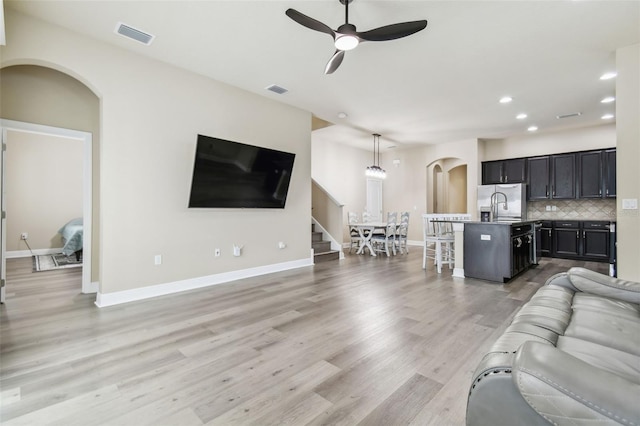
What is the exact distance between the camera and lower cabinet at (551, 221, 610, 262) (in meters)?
5.95

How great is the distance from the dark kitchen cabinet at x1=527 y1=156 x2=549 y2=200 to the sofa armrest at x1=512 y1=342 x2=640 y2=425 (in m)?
7.60

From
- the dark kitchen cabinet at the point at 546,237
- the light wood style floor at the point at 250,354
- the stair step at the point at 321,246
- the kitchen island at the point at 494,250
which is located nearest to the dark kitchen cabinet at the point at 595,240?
the dark kitchen cabinet at the point at 546,237

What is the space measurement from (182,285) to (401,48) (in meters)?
4.13

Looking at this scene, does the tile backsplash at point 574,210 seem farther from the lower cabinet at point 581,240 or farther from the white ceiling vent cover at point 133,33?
the white ceiling vent cover at point 133,33

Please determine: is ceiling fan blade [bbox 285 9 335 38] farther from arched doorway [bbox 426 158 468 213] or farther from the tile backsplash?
arched doorway [bbox 426 158 468 213]

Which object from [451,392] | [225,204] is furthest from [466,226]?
[225,204]

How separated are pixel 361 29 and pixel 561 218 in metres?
6.84

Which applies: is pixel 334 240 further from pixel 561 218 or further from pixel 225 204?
pixel 561 218

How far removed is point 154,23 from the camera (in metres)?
3.03

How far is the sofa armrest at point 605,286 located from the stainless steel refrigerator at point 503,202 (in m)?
5.44

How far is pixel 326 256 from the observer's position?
6.36 m

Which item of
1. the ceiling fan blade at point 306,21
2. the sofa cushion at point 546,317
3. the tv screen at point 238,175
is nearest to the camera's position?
the sofa cushion at point 546,317

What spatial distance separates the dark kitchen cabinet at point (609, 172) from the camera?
19.8 feet

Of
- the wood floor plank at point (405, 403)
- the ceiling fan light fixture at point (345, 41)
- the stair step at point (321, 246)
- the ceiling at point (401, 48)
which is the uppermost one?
the ceiling at point (401, 48)
